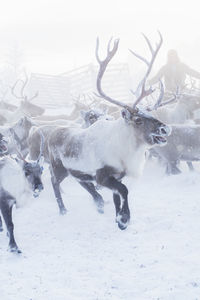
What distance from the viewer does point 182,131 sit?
7.95 m

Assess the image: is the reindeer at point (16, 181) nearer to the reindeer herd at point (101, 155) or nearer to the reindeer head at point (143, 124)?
the reindeer herd at point (101, 155)

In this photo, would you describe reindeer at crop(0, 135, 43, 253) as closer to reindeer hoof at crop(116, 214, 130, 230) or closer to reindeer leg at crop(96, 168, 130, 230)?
reindeer leg at crop(96, 168, 130, 230)

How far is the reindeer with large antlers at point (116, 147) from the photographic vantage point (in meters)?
4.70

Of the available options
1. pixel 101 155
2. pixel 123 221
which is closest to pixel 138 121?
pixel 101 155

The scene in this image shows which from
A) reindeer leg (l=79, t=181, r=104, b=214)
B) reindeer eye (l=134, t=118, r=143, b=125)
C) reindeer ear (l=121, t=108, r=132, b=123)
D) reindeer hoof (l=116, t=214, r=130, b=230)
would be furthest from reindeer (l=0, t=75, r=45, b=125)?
reindeer hoof (l=116, t=214, r=130, b=230)

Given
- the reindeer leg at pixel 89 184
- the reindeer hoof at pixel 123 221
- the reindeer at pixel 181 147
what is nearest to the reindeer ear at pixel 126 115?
the reindeer leg at pixel 89 184

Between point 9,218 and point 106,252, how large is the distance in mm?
1323

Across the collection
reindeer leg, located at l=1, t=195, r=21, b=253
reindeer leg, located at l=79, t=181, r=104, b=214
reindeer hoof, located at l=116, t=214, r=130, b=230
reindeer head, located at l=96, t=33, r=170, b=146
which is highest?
reindeer head, located at l=96, t=33, r=170, b=146

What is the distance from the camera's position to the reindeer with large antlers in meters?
4.70

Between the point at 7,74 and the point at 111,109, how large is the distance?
1523 inches

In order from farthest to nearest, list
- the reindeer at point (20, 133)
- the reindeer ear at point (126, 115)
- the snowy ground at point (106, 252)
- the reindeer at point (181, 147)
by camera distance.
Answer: the reindeer at point (20, 133) → the reindeer at point (181, 147) → the reindeer ear at point (126, 115) → the snowy ground at point (106, 252)

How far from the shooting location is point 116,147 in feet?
16.2

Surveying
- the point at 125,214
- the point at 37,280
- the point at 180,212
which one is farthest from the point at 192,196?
the point at 37,280

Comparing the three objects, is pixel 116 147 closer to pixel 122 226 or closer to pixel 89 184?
pixel 122 226
